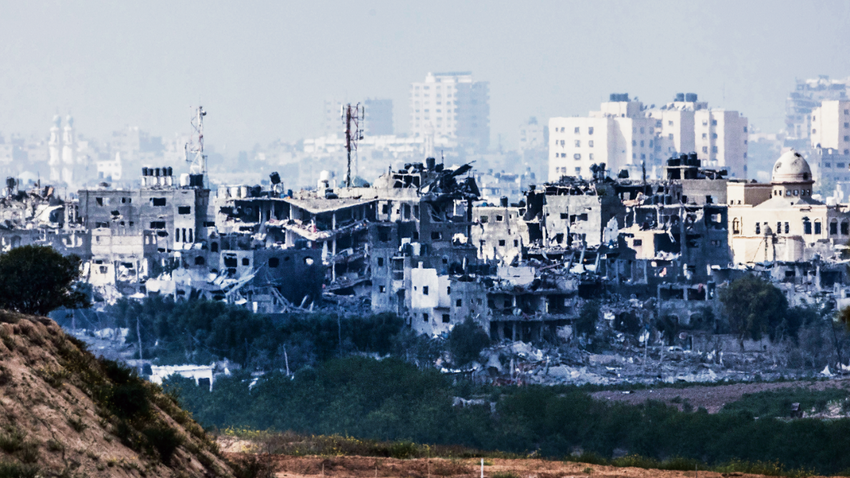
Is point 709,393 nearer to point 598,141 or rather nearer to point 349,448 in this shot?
point 349,448

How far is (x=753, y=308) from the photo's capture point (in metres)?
67.9

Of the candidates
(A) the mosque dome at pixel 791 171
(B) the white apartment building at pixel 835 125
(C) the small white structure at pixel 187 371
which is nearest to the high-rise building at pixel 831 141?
(B) the white apartment building at pixel 835 125

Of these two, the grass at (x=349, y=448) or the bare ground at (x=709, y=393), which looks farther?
the bare ground at (x=709, y=393)

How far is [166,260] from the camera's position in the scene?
250ft

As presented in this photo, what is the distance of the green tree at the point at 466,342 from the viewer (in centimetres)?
6225

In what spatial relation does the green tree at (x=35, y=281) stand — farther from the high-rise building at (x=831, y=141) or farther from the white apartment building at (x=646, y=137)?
the high-rise building at (x=831, y=141)

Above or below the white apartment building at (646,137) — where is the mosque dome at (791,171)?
below

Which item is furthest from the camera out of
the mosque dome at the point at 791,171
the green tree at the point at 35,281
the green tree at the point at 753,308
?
the mosque dome at the point at 791,171

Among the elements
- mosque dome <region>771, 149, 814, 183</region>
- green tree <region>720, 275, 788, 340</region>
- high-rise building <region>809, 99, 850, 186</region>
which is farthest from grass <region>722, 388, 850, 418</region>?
high-rise building <region>809, 99, 850, 186</region>

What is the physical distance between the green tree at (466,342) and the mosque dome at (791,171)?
29127 mm

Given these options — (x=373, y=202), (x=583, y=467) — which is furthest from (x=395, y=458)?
(x=373, y=202)

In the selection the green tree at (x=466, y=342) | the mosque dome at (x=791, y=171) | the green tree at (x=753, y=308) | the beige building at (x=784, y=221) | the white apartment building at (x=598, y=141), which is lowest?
the green tree at (x=466, y=342)

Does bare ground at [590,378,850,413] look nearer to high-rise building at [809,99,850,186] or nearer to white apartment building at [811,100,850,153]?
high-rise building at [809,99,850,186]

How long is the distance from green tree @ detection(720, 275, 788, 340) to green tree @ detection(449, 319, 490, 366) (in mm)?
9860
